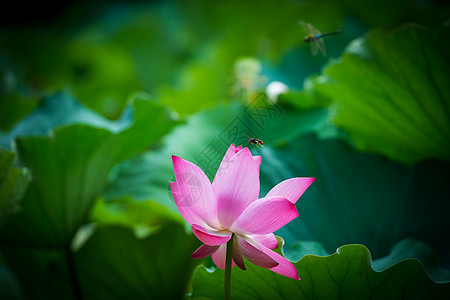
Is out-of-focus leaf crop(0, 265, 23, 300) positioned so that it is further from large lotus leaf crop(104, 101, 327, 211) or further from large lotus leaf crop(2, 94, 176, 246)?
large lotus leaf crop(104, 101, 327, 211)

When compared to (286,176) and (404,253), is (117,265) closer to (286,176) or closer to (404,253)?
(286,176)

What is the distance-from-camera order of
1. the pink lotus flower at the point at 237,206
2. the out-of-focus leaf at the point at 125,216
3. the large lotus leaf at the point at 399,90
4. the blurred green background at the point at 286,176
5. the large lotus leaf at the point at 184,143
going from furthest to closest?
the out-of-focus leaf at the point at 125,216 < the large lotus leaf at the point at 184,143 < the large lotus leaf at the point at 399,90 < the blurred green background at the point at 286,176 < the pink lotus flower at the point at 237,206

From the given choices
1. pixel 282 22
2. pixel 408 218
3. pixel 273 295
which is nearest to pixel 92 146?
pixel 273 295

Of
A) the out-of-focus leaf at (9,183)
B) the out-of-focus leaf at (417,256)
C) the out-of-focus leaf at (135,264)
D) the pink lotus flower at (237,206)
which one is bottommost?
the out-of-focus leaf at (417,256)

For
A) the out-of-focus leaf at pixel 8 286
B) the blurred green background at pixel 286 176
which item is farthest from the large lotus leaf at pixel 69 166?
the out-of-focus leaf at pixel 8 286

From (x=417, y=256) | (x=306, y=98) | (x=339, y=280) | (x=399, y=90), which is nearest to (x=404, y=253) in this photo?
(x=417, y=256)

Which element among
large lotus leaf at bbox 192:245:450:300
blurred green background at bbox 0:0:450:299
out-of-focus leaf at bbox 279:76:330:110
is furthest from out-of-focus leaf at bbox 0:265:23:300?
out-of-focus leaf at bbox 279:76:330:110

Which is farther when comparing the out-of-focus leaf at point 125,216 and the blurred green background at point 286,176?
the out-of-focus leaf at point 125,216

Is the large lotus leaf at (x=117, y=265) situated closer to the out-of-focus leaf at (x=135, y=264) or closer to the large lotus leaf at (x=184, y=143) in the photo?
the out-of-focus leaf at (x=135, y=264)
